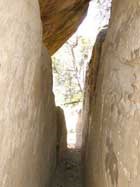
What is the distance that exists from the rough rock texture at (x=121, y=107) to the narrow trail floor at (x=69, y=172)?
4.04 feet

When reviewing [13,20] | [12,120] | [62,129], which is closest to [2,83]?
[12,120]

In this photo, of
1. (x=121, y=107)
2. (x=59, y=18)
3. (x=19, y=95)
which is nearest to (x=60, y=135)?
(x=59, y=18)

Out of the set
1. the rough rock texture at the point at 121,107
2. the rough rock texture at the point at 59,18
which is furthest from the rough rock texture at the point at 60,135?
the rough rock texture at the point at 121,107

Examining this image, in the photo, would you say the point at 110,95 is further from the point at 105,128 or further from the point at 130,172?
the point at 130,172

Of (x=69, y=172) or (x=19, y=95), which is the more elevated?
(x=19, y=95)

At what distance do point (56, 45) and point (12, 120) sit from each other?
456 centimetres

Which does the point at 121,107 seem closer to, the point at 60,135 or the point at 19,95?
the point at 19,95

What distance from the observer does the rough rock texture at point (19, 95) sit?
74.7 inches

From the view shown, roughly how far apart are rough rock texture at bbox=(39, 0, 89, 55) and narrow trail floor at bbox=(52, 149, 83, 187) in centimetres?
208

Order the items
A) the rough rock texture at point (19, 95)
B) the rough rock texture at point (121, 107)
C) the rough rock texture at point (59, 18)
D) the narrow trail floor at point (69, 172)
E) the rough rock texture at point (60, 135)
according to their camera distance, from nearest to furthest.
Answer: the rough rock texture at point (19, 95)
the rough rock texture at point (121, 107)
the narrow trail floor at point (69, 172)
the rough rock texture at point (60, 135)
the rough rock texture at point (59, 18)

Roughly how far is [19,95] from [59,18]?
4023mm

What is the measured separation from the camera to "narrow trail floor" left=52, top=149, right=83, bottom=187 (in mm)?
4305

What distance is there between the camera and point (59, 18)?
19.7ft

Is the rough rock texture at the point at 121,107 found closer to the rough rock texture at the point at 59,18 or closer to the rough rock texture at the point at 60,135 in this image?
the rough rock texture at the point at 60,135
